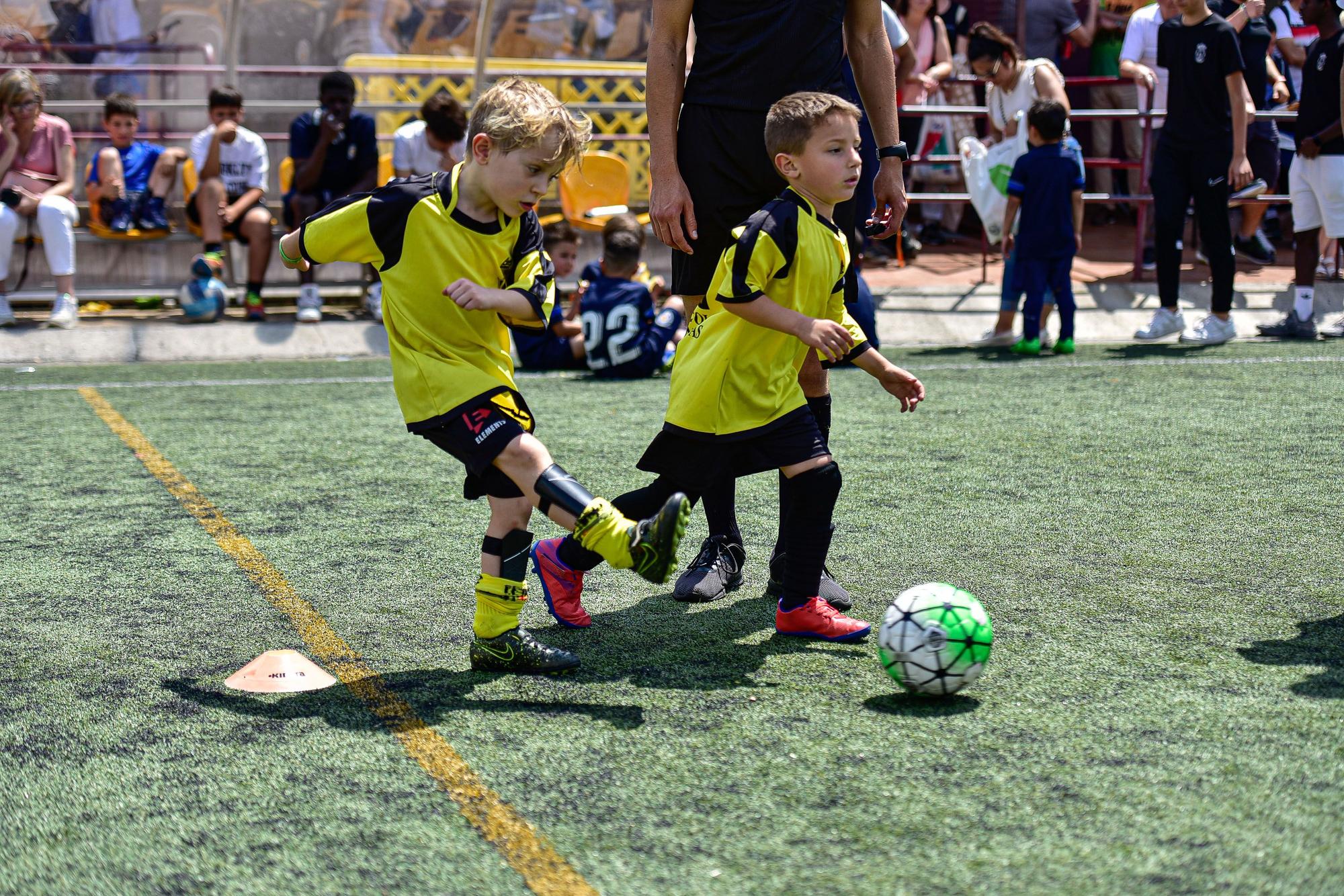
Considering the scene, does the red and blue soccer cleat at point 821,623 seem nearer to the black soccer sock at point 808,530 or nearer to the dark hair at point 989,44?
the black soccer sock at point 808,530

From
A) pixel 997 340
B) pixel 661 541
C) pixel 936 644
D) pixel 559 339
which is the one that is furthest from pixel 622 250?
pixel 936 644

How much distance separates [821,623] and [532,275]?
45.9 inches

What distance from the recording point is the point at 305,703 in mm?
3422

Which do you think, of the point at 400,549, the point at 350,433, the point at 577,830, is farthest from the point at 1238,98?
the point at 577,830

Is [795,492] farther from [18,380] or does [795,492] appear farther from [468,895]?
[18,380]

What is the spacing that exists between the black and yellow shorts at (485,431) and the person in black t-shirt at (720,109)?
77 centimetres

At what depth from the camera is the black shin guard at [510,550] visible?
3676 millimetres

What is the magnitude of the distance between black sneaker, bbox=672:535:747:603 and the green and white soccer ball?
0.95 metres

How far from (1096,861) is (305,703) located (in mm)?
1834

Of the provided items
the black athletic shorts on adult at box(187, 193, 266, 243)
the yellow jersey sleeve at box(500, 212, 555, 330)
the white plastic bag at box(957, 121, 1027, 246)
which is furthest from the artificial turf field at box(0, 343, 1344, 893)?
the black athletic shorts on adult at box(187, 193, 266, 243)

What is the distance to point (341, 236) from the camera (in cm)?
364

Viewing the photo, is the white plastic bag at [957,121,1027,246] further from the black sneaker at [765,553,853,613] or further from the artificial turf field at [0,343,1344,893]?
the black sneaker at [765,553,853,613]

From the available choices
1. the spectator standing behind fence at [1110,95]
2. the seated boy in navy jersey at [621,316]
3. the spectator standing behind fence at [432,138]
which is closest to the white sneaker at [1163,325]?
the spectator standing behind fence at [1110,95]

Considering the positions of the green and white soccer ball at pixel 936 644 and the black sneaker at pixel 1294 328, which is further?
the black sneaker at pixel 1294 328
